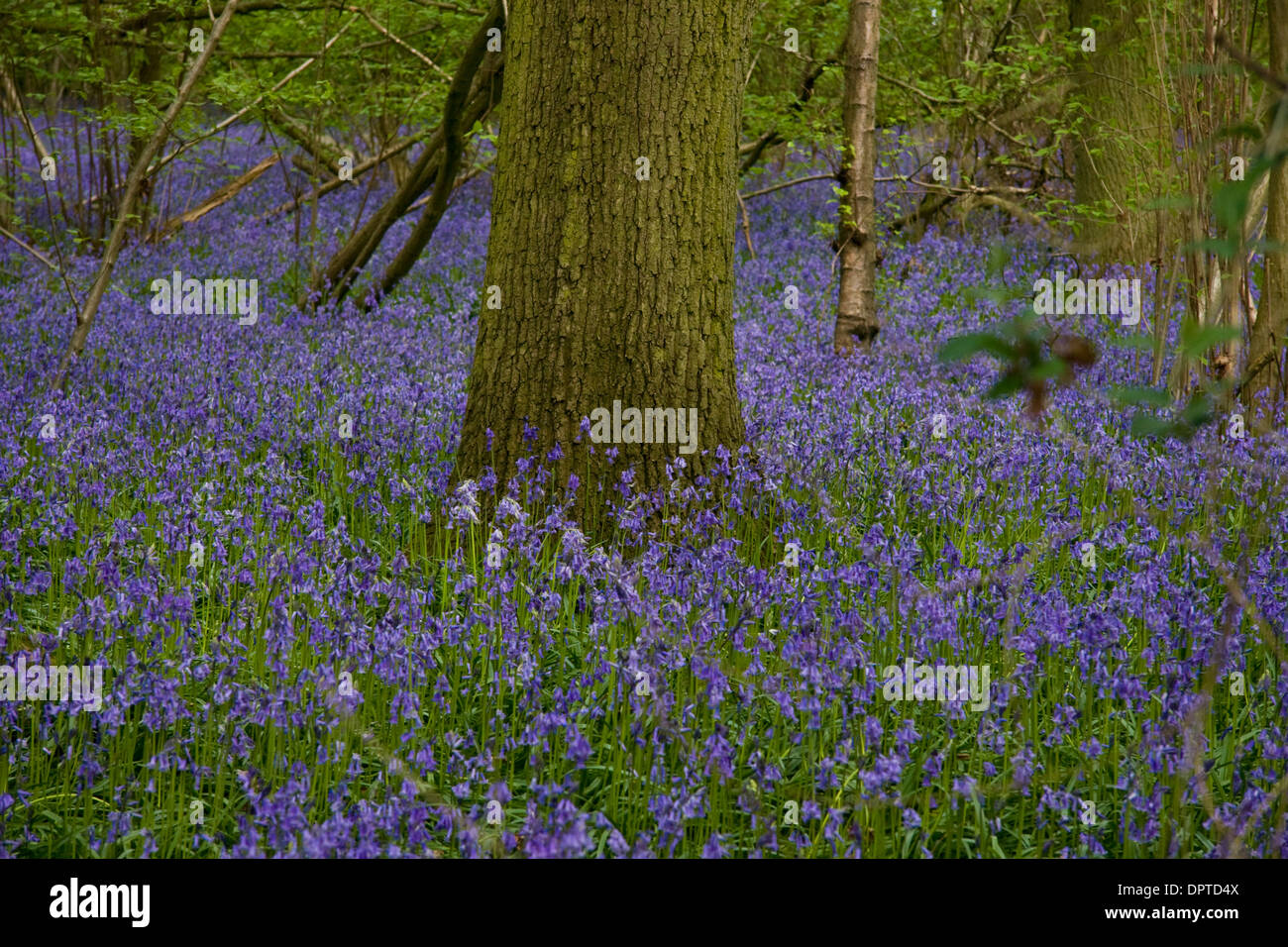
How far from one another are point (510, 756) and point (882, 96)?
10.3 m

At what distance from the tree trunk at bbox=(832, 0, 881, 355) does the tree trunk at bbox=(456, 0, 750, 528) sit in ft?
11.1

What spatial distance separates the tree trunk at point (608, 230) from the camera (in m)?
4.26

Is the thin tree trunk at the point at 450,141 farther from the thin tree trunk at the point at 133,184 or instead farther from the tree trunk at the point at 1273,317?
the tree trunk at the point at 1273,317

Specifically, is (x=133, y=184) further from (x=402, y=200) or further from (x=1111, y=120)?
(x=1111, y=120)

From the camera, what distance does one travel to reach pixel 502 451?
445 centimetres

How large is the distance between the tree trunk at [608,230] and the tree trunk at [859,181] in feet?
11.1

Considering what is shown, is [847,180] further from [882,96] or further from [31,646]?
[31,646]

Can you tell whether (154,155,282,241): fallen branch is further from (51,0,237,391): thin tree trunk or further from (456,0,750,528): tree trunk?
(456,0,750,528): tree trunk

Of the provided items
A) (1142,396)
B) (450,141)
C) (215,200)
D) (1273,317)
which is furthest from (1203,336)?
(215,200)

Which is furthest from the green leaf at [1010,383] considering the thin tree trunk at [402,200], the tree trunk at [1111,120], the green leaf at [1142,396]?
the tree trunk at [1111,120]

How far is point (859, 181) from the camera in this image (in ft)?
25.2

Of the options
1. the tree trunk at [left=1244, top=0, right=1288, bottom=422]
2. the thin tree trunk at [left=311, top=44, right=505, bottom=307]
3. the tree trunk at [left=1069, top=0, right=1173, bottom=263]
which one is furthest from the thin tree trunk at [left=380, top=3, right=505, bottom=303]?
the tree trunk at [left=1069, top=0, right=1173, bottom=263]

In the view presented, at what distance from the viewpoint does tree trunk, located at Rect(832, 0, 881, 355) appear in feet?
24.9

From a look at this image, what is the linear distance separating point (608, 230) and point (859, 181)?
12.7ft
